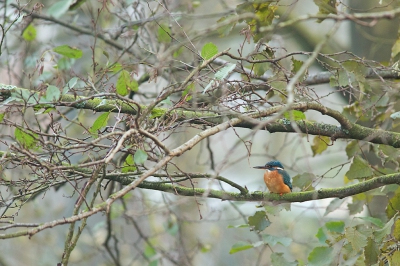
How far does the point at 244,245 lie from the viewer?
3717mm

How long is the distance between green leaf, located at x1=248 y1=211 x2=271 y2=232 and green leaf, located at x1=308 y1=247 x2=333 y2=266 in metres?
0.37

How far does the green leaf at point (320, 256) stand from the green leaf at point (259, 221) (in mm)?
368

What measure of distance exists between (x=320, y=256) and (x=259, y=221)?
18.5 inches

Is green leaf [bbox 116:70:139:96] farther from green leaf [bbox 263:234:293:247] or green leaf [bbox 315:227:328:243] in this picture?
green leaf [bbox 315:227:328:243]

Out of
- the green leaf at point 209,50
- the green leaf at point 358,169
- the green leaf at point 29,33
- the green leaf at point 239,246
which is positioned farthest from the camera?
the green leaf at point 29,33

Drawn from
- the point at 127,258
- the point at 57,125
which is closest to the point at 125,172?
the point at 57,125

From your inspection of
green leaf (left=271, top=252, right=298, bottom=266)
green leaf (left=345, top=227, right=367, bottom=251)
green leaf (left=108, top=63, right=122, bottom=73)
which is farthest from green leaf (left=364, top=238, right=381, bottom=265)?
green leaf (left=108, top=63, right=122, bottom=73)

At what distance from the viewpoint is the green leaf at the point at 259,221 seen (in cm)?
360

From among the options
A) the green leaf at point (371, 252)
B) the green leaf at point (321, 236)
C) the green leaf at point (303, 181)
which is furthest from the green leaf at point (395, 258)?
the green leaf at point (321, 236)

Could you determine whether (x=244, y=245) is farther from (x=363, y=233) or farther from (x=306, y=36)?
(x=306, y=36)

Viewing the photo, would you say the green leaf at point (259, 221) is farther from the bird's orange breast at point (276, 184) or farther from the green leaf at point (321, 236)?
the green leaf at point (321, 236)

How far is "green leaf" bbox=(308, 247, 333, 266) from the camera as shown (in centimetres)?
339

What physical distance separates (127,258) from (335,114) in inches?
300

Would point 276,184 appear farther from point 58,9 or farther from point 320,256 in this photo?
point 58,9
